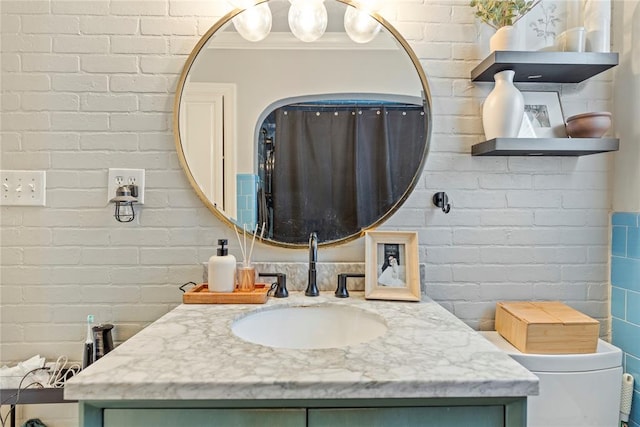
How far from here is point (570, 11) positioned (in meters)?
1.52

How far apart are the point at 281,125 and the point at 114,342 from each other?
0.97 meters

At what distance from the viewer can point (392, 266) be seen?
1401mm

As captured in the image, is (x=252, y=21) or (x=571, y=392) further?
(x=252, y=21)

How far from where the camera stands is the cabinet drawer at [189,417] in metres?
0.82

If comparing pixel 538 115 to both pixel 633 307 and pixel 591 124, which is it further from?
pixel 633 307

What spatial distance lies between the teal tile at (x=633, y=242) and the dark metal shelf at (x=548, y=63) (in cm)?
54

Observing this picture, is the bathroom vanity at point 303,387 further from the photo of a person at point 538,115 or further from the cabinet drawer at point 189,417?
the photo of a person at point 538,115

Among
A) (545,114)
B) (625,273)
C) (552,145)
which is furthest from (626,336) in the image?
(545,114)

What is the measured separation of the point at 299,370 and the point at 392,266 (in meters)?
0.66

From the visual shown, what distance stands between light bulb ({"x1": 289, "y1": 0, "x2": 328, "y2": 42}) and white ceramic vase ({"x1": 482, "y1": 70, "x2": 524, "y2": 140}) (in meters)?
0.62

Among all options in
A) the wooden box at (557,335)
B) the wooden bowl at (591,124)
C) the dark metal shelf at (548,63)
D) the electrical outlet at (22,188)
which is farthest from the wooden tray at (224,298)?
the wooden bowl at (591,124)

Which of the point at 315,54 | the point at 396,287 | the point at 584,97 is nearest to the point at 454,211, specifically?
the point at 396,287

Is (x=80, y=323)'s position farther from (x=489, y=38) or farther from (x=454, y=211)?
(x=489, y=38)

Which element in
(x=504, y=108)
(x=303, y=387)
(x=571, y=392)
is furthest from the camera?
(x=504, y=108)
